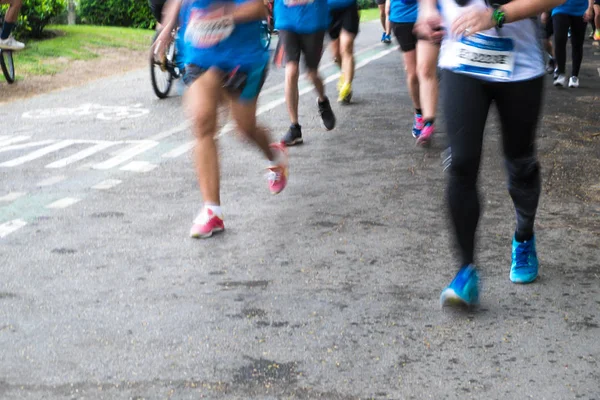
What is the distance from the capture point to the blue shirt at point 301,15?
832 cm

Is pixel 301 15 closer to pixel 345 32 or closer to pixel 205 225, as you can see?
pixel 345 32

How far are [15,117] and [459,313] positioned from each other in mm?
7658

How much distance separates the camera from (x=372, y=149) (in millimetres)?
8672

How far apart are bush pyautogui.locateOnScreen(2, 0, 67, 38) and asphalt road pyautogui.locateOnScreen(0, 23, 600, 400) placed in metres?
9.52

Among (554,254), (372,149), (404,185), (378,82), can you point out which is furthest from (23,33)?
(554,254)

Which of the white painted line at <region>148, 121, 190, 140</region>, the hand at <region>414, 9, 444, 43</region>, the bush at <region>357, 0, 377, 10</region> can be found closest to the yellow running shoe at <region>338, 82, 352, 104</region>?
the white painted line at <region>148, 121, 190, 140</region>

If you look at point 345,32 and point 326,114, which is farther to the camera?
point 345,32

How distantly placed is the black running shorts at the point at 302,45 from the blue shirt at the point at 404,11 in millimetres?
641

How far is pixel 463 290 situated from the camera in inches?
171

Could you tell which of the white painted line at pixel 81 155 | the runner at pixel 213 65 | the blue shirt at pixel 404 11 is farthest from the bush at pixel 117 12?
the runner at pixel 213 65

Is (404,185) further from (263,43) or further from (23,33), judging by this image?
(23,33)

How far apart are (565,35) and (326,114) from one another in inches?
170

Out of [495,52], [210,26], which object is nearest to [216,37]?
[210,26]

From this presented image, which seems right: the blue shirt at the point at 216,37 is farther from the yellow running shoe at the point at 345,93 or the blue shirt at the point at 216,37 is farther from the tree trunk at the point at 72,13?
the tree trunk at the point at 72,13
